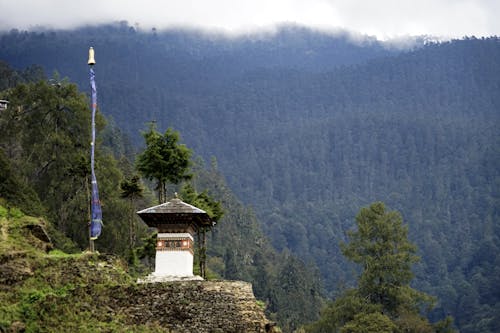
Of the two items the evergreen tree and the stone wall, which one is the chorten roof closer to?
the stone wall

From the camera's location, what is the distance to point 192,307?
26438mm

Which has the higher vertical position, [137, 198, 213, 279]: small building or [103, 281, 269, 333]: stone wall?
[137, 198, 213, 279]: small building

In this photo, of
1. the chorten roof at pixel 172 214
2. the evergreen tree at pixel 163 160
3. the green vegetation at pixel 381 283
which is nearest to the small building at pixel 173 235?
the chorten roof at pixel 172 214

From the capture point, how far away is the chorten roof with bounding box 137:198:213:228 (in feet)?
98.0

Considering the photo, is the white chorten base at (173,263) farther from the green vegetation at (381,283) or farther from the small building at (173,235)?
the green vegetation at (381,283)

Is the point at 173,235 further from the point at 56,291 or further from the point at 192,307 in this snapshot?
the point at 56,291

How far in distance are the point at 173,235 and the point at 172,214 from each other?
82 cm

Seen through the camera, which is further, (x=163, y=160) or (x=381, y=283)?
(x=381, y=283)

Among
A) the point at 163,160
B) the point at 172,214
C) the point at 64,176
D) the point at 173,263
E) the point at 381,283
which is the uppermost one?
the point at 163,160

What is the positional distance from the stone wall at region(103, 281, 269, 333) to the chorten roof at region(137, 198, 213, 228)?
345 cm

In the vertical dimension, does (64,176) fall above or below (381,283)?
above

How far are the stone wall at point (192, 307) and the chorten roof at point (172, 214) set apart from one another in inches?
136

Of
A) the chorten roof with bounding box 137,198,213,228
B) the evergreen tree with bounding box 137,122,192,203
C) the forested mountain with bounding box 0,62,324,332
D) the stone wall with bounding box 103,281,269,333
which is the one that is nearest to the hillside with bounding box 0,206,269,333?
the stone wall with bounding box 103,281,269,333

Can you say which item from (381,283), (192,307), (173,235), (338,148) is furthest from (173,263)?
(338,148)
